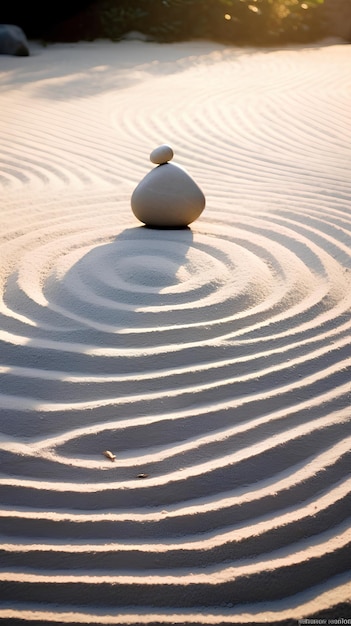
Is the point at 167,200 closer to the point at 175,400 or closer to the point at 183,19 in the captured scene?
the point at 175,400

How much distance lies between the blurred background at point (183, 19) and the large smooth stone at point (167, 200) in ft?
32.9

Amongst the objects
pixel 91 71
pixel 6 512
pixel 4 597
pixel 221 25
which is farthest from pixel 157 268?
pixel 221 25

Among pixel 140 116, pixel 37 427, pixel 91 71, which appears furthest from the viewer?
pixel 91 71

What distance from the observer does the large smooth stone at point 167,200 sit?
4527 millimetres

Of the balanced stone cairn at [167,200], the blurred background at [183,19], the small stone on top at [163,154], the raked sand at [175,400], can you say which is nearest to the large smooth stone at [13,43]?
the blurred background at [183,19]

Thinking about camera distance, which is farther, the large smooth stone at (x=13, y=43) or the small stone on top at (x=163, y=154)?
the large smooth stone at (x=13, y=43)

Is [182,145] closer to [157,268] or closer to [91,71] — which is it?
[157,268]

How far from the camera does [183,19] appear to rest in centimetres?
1450

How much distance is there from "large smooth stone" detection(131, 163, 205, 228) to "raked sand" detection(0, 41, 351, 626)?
0.11 metres

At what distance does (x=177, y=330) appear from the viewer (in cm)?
333

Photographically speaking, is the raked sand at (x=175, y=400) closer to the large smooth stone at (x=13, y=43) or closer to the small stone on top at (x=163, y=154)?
the small stone on top at (x=163, y=154)

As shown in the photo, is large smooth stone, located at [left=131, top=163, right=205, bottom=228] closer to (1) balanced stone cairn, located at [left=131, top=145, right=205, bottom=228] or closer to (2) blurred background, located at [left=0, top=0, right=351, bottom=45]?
(1) balanced stone cairn, located at [left=131, top=145, right=205, bottom=228]

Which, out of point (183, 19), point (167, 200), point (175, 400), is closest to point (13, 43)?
point (183, 19)

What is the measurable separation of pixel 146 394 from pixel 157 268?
1162mm
